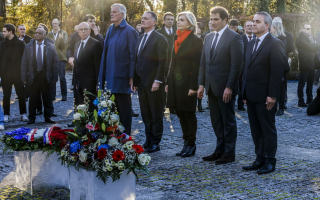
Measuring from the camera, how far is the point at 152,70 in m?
6.67

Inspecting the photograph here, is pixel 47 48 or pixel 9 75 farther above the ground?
pixel 47 48

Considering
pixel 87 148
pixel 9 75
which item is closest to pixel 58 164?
pixel 87 148

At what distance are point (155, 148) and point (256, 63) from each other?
2.19 m

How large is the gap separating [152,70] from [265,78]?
1948mm

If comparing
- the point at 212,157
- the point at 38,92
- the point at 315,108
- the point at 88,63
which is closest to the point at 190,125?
the point at 212,157

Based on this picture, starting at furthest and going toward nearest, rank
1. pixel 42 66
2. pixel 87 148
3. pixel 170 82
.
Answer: pixel 42 66
pixel 170 82
pixel 87 148

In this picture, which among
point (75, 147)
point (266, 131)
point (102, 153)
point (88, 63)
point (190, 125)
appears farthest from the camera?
point (88, 63)

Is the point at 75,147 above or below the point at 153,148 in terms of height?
above

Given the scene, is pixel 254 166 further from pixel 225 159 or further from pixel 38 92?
pixel 38 92

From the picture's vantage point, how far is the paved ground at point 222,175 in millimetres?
4605

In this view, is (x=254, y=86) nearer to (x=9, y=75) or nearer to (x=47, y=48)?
(x=47, y=48)

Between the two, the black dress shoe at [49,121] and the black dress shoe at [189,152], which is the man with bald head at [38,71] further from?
the black dress shoe at [189,152]

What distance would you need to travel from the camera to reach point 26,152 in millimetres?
4785

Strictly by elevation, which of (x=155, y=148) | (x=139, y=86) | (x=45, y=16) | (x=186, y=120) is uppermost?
(x=45, y=16)
